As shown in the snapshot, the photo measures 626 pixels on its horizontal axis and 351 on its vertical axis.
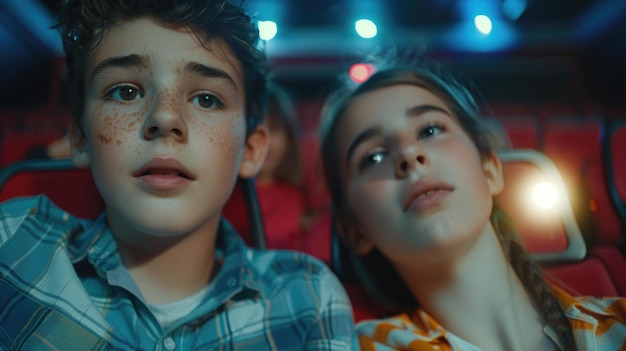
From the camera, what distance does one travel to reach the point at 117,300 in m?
0.50

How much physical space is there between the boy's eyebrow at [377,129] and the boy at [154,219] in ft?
0.49

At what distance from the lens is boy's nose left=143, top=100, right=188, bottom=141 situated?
447 millimetres

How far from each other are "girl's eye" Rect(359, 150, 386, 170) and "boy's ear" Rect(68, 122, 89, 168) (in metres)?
0.35

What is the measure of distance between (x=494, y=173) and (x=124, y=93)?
0.48m

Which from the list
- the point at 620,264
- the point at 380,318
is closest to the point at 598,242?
the point at 620,264

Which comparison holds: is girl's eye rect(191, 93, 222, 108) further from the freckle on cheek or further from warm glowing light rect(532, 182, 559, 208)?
warm glowing light rect(532, 182, 559, 208)

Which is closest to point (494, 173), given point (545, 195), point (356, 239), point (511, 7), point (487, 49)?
point (545, 195)

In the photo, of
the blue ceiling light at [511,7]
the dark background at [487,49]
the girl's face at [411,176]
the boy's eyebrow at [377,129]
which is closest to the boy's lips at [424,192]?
the girl's face at [411,176]

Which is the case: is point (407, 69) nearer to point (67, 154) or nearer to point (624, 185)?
point (624, 185)

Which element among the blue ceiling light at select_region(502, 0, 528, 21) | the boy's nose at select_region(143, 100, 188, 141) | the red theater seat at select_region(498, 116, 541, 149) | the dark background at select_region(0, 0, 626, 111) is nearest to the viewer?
the boy's nose at select_region(143, 100, 188, 141)

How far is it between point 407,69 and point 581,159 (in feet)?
1.15

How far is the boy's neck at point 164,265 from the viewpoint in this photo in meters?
0.52

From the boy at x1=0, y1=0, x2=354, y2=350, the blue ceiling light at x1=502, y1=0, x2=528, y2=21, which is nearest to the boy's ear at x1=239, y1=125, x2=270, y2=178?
the boy at x1=0, y1=0, x2=354, y2=350

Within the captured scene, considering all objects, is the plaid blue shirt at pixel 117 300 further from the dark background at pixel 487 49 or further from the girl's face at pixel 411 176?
the dark background at pixel 487 49
